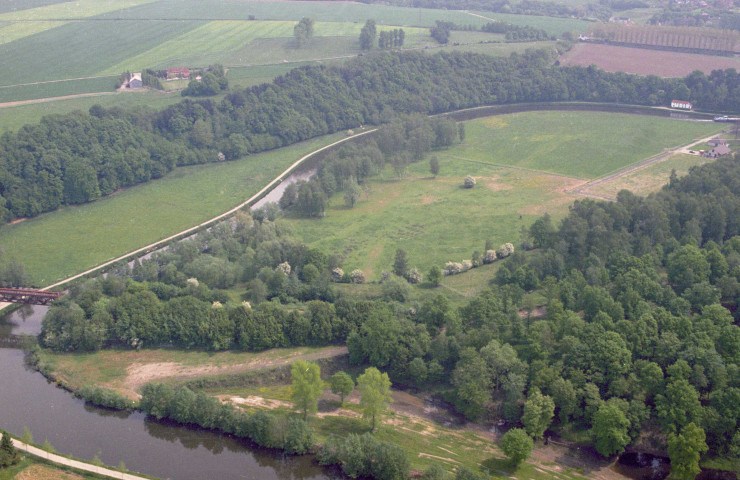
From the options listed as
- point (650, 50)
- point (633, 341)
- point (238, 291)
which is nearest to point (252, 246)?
point (238, 291)

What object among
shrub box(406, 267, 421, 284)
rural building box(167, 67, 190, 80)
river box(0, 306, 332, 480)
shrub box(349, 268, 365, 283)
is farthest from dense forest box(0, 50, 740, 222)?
shrub box(406, 267, 421, 284)

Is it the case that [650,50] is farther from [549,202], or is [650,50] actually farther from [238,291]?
[238,291]

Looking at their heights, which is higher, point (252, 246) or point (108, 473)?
point (252, 246)

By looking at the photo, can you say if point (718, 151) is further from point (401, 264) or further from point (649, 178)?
point (401, 264)

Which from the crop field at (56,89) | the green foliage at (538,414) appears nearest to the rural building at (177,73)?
the crop field at (56,89)

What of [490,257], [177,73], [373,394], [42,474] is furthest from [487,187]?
[42,474]

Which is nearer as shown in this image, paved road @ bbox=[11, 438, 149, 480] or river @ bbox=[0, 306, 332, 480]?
paved road @ bbox=[11, 438, 149, 480]

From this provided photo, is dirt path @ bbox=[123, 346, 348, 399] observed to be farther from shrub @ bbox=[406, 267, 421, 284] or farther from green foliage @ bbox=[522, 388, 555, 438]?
green foliage @ bbox=[522, 388, 555, 438]
